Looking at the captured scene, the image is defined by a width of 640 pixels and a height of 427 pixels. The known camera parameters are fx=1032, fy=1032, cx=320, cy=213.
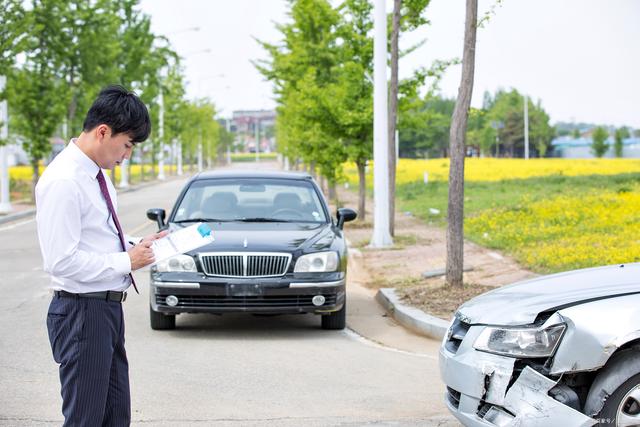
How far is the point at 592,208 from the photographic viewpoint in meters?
23.0

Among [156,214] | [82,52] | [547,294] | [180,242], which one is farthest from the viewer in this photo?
[82,52]

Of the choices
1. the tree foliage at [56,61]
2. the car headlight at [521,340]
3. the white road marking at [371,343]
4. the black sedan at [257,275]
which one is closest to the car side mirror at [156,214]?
the black sedan at [257,275]

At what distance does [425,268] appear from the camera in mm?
14969

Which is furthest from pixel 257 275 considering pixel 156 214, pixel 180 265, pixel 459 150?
pixel 459 150

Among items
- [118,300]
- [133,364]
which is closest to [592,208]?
[133,364]

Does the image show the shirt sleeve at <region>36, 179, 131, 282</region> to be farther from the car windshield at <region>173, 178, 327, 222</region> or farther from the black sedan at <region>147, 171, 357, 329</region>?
the car windshield at <region>173, 178, 327, 222</region>

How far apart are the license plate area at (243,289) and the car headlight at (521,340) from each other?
14.4 ft

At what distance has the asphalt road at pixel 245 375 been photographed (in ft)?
22.1

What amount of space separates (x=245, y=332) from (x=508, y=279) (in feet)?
13.8

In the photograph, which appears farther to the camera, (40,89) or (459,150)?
(40,89)

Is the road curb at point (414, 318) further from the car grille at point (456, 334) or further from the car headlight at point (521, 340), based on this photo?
the car headlight at point (521, 340)

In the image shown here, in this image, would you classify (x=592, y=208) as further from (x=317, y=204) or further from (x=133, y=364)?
(x=133, y=364)

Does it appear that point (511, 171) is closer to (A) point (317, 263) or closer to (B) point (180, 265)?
(A) point (317, 263)

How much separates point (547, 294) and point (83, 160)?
2.71 metres
